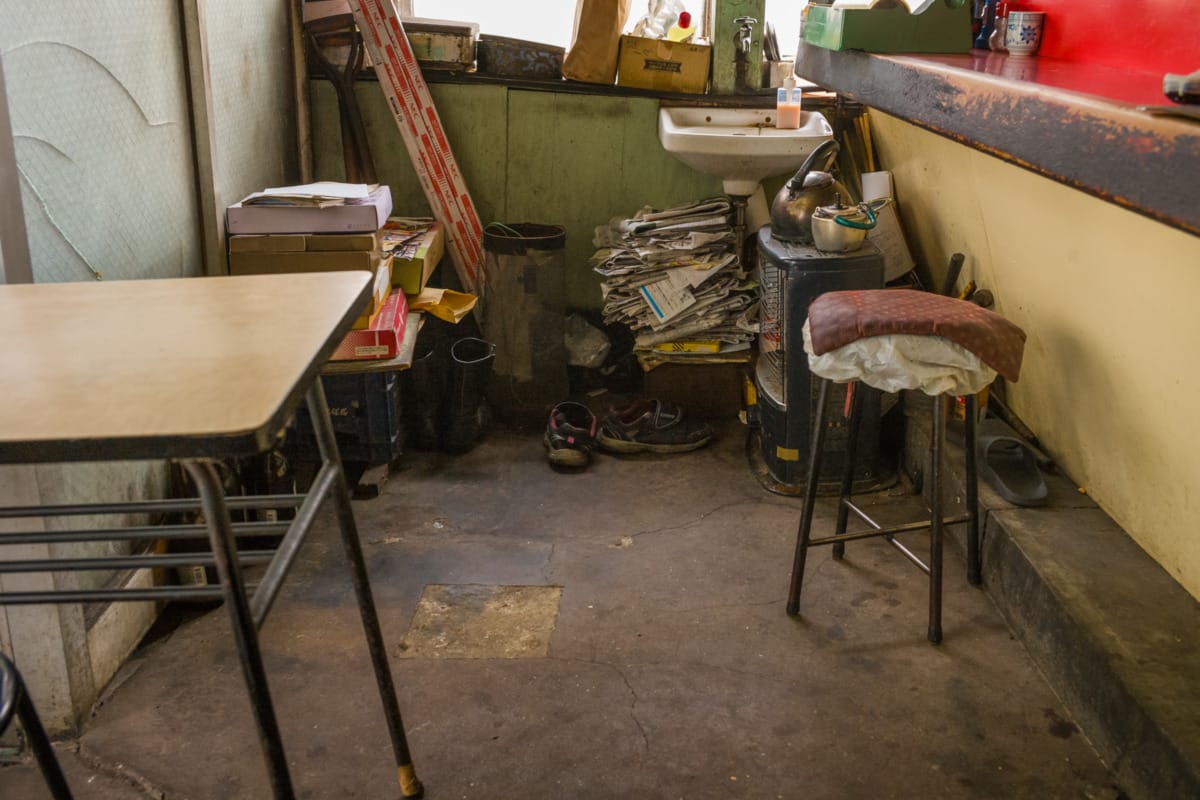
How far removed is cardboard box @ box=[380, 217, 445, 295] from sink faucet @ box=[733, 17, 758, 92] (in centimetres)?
129

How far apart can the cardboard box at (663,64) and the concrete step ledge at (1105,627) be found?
79.8 inches

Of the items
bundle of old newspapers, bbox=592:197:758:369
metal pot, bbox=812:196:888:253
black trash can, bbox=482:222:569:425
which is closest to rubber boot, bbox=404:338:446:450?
black trash can, bbox=482:222:569:425

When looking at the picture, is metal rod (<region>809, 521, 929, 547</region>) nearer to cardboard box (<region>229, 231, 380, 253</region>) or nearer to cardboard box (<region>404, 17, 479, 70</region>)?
cardboard box (<region>229, 231, 380, 253</region>)

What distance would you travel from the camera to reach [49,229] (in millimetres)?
2104

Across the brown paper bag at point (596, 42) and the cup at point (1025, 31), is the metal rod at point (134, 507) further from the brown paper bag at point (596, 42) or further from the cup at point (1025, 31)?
the brown paper bag at point (596, 42)

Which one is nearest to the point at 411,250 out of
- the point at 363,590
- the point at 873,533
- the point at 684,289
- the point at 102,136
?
the point at 684,289

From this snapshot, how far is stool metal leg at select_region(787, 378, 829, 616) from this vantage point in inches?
95.0

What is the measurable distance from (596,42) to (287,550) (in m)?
2.97

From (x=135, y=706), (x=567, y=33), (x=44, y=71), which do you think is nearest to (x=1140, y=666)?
(x=135, y=706)

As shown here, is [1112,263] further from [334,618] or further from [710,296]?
[334,618]

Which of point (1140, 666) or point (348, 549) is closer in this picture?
point (348, 549)

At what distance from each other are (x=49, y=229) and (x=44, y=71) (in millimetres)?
323

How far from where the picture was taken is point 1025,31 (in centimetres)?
274

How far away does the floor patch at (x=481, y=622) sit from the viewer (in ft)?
7.92
